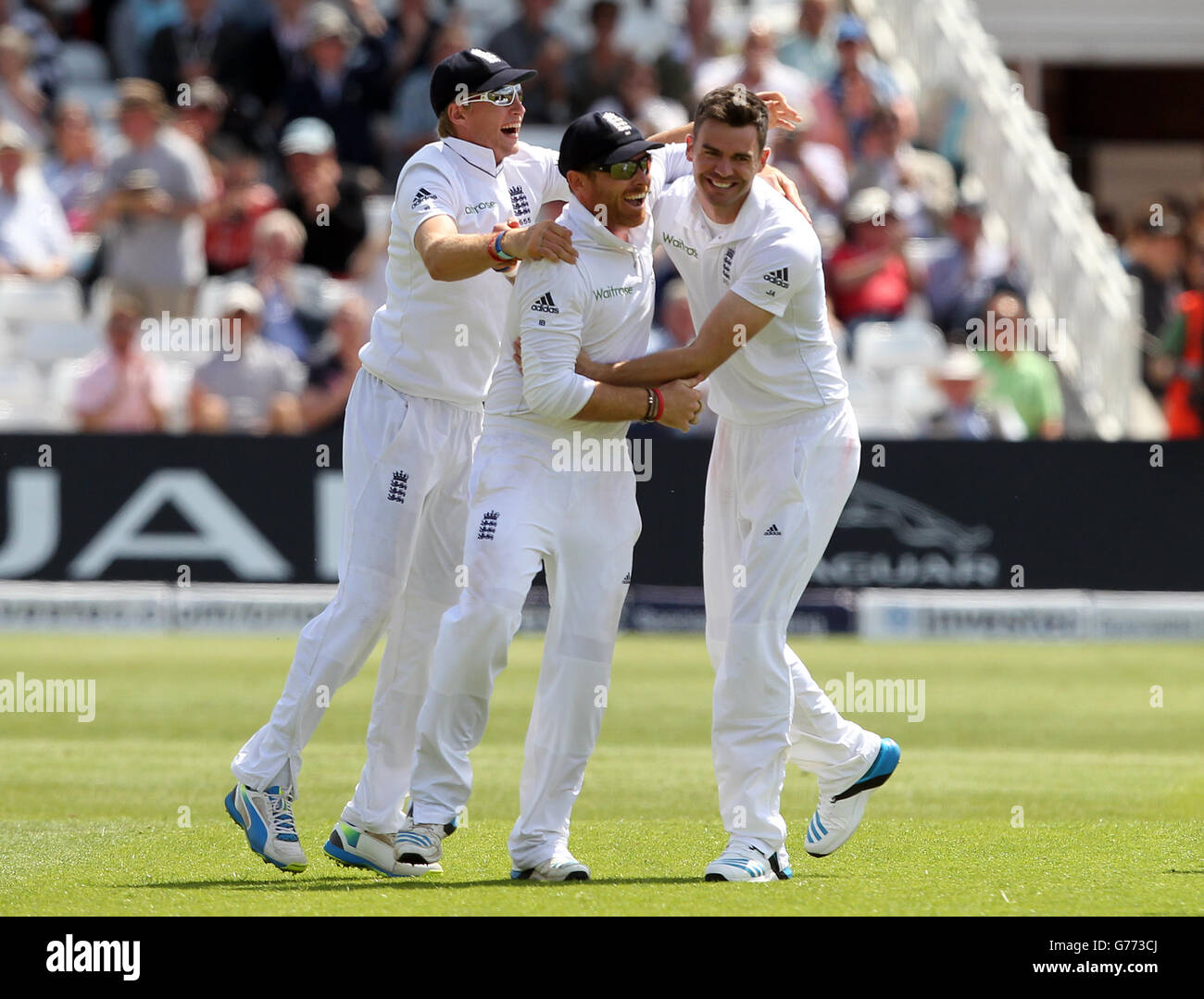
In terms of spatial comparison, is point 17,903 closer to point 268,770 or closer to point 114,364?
point 268,770

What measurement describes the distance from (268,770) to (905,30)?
1559 centimetres

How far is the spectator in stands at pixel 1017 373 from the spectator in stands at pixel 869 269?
0.79 m

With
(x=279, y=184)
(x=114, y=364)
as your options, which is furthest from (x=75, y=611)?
(x=279, y=184)

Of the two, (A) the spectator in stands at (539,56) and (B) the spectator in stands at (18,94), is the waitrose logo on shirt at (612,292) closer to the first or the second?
(A) the spectator in stands at (539,56)

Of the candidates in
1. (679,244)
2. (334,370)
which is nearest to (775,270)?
(679,244)

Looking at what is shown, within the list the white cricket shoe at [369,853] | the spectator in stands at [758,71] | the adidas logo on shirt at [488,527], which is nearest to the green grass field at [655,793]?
the white cricket shoe at [369,853]

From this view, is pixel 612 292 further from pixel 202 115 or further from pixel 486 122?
pixel 202 115

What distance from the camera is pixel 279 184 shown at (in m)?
17.3

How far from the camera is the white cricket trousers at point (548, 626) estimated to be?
21.0 feet

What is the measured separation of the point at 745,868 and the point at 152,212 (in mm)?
10875

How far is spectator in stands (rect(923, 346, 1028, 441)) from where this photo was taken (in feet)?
51.1

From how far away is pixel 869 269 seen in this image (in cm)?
1666

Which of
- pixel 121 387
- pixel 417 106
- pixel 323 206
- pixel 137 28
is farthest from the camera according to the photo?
pixel 137 28

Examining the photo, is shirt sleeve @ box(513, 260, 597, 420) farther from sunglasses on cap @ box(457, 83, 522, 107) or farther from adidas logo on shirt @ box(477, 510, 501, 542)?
sunglasses on cap @ box(457, 83, 522, 107)
